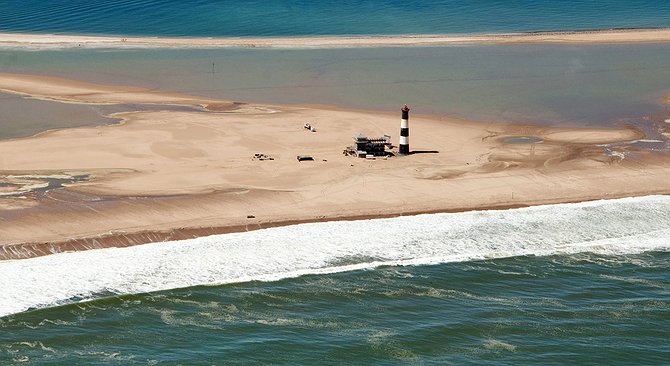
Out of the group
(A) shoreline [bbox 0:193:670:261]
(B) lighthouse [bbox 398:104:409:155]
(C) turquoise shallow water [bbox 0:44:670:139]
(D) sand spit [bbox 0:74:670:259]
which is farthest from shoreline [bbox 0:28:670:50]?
(A) shoreline [bbox 0:193:670:261]

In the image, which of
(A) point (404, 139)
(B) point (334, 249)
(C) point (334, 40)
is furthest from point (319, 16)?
(B) point (334, 249)

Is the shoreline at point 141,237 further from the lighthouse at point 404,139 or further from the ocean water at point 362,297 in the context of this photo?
the lighthouse at point 404,139

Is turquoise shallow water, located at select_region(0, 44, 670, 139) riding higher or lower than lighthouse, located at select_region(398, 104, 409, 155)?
higher

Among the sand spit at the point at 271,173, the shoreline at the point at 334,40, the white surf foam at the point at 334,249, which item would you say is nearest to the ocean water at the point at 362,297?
the white surf foam at the point at 334,249

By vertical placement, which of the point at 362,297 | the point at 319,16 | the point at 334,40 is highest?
the point at 319,16

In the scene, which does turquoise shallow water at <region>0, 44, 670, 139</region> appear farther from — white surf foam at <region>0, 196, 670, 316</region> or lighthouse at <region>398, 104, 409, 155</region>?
white surf foam at <region>0, 196, 670, 316</region>

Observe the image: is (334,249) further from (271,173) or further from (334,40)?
(334,40)
